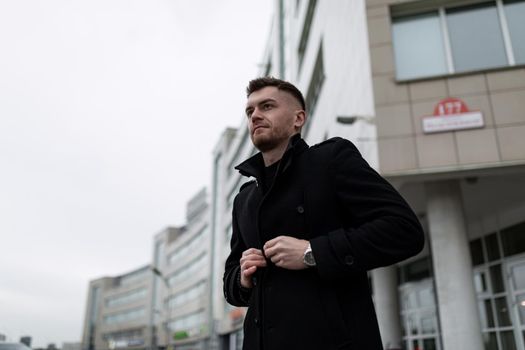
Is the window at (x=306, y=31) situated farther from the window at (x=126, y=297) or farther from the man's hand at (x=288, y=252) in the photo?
the window at (x=126, y=297)

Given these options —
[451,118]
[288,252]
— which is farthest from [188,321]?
[288,252]

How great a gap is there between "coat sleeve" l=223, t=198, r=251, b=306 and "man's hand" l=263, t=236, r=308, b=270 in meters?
0.32

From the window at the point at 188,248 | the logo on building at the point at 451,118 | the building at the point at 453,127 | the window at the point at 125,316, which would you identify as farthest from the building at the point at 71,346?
the logo on building at the point at 451,118

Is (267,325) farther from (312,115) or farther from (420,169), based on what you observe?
(312,115)

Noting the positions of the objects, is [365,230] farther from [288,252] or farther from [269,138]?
[269,138]

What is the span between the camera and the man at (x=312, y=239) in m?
1.65

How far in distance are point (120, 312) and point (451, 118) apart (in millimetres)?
98954

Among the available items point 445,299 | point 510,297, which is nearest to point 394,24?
point 445,299

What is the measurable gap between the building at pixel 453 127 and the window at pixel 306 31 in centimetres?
442

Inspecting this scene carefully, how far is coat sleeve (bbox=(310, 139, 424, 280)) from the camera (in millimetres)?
1651

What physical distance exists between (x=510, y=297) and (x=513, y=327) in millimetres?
757

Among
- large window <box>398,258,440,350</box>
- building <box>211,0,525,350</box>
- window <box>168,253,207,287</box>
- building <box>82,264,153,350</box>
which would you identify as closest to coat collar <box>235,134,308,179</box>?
building <box>211,0,525,350</box>

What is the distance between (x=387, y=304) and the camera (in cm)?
1596

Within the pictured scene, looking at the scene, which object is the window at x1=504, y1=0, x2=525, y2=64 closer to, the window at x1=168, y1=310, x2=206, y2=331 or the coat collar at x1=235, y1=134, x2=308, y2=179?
the coat collar at x1=235, y1=134, x2=308, y2=179
